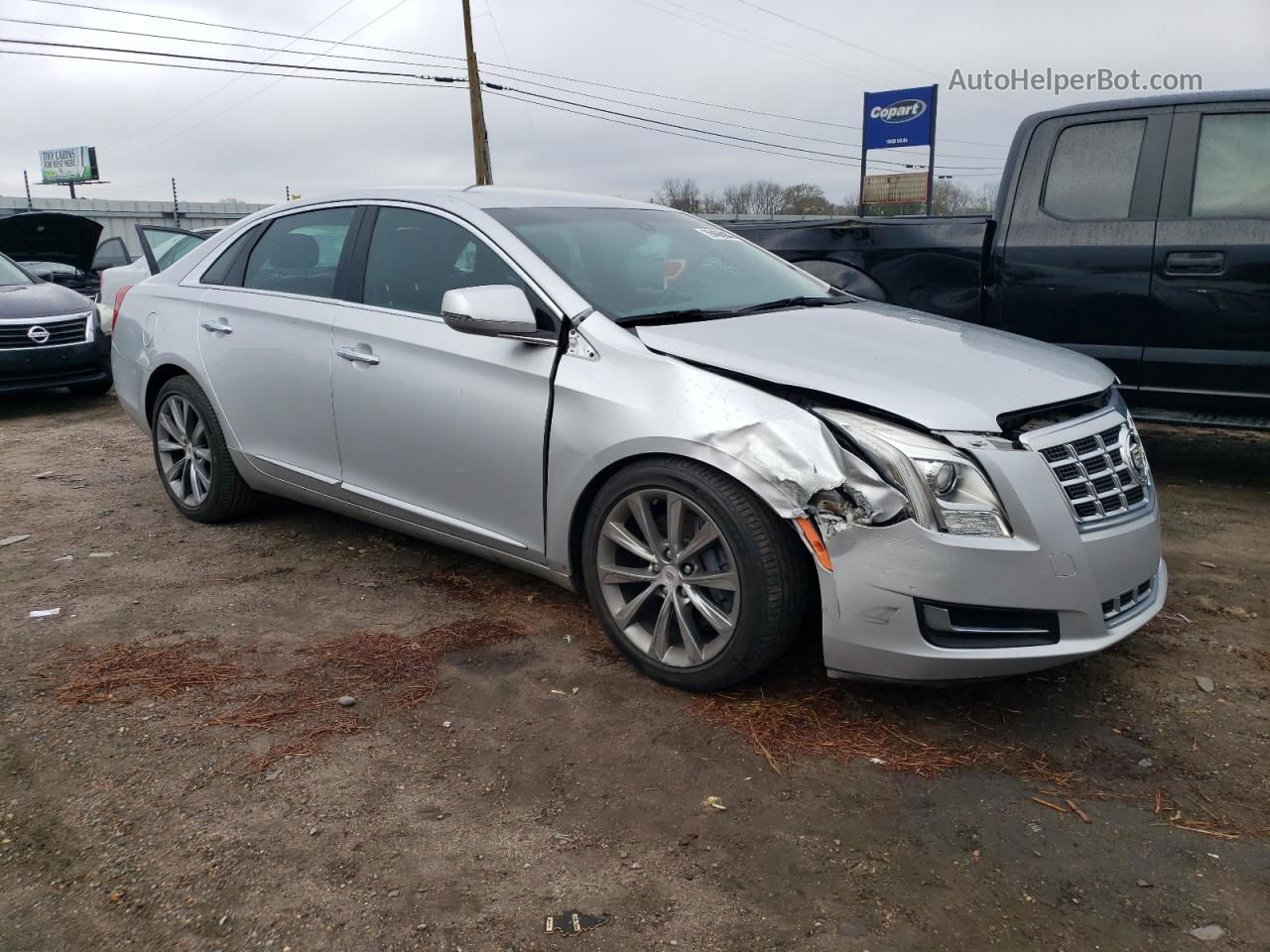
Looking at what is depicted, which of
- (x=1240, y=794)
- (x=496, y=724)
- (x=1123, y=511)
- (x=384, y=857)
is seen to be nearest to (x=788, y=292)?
(x=1123, y=511)

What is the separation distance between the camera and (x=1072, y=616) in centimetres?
282

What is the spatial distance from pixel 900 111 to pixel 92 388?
2155cm

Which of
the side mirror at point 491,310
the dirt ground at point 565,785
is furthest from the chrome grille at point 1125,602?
the side mirror at point 491,310

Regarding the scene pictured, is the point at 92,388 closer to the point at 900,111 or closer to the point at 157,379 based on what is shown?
the point at 157,379

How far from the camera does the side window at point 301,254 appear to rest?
14.1 ft

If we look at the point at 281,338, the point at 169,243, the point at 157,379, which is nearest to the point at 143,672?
the point at 281,338

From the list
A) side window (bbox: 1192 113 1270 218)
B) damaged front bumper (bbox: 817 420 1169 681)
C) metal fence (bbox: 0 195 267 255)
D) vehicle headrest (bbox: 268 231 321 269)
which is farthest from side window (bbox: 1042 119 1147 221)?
metal fence (bbox: 0 195 267 255)

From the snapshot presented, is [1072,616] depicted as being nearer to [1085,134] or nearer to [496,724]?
[496,724]

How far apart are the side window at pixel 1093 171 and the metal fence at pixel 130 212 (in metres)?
32.4

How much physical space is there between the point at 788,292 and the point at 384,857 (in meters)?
2.66

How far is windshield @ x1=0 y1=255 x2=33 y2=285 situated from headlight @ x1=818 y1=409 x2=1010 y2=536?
364 inches

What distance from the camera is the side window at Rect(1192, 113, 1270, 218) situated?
5.14 m

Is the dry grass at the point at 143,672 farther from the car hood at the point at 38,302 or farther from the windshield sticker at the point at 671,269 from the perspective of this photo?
the car hood at the point at 38,302

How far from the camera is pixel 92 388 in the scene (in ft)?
30.7
